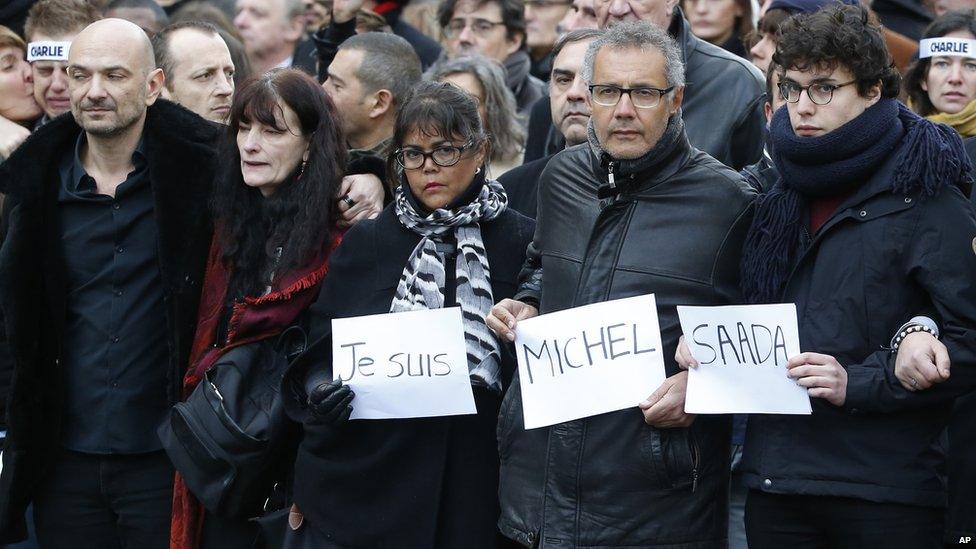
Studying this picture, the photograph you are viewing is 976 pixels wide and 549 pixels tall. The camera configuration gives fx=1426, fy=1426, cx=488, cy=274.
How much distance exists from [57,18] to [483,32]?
9.16 ft

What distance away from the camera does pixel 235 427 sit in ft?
16.8

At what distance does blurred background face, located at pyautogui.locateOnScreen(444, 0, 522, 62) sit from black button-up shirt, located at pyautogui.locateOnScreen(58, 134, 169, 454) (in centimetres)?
372

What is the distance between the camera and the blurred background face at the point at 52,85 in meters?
7.24

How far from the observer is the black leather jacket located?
4332 millimetres

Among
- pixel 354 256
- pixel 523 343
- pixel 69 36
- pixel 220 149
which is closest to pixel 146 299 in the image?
pixel 220 149

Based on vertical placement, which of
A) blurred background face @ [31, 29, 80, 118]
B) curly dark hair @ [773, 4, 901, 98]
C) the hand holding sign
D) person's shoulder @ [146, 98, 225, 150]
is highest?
curly dark hair @ [773, 4, 901, 98]

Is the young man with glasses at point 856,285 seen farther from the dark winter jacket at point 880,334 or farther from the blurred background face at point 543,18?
the blurred background face at point 543,18

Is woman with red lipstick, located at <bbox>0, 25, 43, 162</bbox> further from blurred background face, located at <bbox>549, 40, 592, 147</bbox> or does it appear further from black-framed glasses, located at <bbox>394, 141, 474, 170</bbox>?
black-framed glasses, located at <bbox>394, 141, 474, 170</bbox>

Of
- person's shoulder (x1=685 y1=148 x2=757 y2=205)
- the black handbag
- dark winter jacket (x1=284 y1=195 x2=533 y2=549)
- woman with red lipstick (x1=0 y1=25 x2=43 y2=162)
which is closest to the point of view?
person's shoulder (x1=685 y1=148 x2=757 y2=205)

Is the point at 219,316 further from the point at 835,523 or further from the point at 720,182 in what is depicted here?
the point at 835,523

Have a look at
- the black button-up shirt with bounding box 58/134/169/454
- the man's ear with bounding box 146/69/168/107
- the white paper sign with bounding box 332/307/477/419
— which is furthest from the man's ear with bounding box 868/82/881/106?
the man's ear with bounding box 146/69/168/107

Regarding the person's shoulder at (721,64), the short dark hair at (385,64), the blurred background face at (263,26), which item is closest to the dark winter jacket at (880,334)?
the person's shoulder at (721,64)

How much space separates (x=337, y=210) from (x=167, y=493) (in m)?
1.29

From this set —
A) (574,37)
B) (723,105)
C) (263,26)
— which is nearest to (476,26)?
(263,26)
